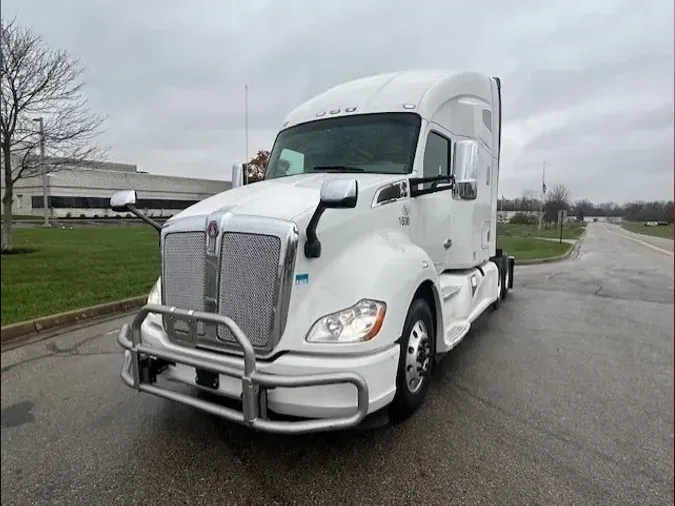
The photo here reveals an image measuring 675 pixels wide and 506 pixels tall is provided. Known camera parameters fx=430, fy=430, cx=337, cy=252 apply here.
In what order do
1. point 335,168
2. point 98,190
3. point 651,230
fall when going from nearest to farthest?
point 651,230 → point 98,190 → point 335,168

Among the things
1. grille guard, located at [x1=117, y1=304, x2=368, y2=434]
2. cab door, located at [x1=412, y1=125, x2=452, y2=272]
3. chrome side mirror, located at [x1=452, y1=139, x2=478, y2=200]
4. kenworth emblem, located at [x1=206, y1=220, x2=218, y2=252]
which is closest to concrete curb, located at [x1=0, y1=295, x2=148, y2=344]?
grille guard, located at [x1=117, y1=304, x2=368, y2=434]

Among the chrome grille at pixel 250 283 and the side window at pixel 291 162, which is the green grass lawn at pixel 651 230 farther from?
the side window at pixel 291 162

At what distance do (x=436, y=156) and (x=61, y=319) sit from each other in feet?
11.4

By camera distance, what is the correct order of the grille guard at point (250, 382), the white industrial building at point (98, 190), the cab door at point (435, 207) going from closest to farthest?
the white industrial building at point (98, 190) < the grille guard at point (250, 382) < the cab door at point (435, 207)

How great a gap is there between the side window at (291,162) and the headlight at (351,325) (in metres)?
2.02

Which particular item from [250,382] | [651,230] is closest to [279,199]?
[250,382]

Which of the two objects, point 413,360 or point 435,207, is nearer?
point 413,360

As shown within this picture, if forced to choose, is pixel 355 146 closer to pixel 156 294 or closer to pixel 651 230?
pixel 156 294

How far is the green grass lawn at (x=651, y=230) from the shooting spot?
1387mm

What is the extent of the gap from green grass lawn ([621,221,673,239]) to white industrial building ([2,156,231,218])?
2.20 m

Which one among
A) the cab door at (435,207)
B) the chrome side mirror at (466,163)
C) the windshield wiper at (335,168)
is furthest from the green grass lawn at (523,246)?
the windshield wiper at (335,168)

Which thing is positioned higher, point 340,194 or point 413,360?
point 340,194

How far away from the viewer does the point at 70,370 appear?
12.2 ft

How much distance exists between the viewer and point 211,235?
2748mm
